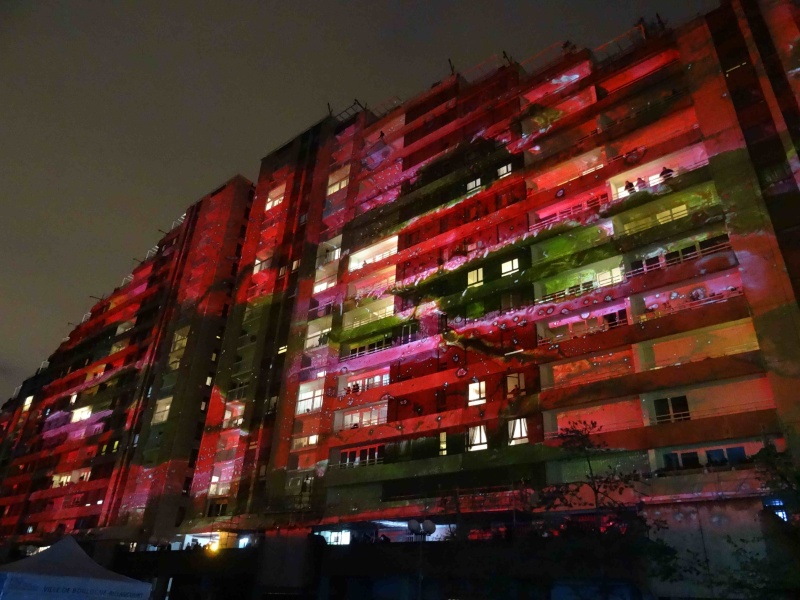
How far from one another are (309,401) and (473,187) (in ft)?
70.1

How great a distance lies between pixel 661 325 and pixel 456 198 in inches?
826

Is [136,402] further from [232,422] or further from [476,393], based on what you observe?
[476,393]

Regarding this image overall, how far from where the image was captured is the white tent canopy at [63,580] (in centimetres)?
1333

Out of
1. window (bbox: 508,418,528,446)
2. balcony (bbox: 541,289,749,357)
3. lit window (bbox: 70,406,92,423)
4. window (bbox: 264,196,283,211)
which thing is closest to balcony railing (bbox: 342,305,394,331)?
window (bbox: 508,418,528,446)

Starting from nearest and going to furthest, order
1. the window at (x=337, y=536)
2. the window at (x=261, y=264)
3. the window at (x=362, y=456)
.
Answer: the window at (x=337, y=536) → the window at (x=362, y=456) → the window at (x=261, y=264)

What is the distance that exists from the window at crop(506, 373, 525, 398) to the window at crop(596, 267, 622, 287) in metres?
7.55

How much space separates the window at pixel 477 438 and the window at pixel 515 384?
8.73 feet

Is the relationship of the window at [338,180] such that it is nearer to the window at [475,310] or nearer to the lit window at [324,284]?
the lit window at [324,284]

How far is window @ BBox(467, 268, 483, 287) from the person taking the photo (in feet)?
143

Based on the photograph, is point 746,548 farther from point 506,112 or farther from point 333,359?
point 506,112

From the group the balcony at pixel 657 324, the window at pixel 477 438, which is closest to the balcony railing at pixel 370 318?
the window at pixel 477 438

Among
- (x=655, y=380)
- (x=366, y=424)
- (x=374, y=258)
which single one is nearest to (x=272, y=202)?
(x=374, y=258)

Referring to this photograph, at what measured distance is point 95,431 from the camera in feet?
230

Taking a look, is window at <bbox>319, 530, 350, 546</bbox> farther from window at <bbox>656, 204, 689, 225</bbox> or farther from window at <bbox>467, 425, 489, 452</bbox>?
window at <bbox>656, 204, 689, 225</bbox>
